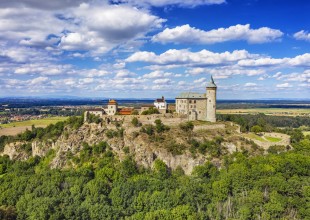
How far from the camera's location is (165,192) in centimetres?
5391

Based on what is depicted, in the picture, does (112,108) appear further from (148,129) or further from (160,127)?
(160,127)

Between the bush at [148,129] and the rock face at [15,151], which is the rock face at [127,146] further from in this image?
the rock face at [15,151]

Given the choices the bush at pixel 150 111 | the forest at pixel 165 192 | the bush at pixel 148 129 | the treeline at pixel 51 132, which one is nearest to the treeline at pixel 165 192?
the forest at pixel 165 192

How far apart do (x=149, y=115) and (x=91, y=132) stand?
15.3 m

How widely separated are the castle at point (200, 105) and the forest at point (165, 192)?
1834 centimetres

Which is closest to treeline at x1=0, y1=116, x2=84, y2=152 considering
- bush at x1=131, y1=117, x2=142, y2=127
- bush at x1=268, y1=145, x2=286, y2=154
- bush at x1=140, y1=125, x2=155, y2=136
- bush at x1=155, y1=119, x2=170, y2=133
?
bush at x1=131, y1=117, x2=142, y2=127

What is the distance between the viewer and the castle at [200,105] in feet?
284

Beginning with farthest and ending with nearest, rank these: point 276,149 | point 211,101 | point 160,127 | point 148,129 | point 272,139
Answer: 1. point 211,101
2. point 272,139
3. point 160,127
4. point 148,129
5. point 276,149

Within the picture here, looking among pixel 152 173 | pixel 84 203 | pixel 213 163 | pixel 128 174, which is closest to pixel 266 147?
pixel 213 163

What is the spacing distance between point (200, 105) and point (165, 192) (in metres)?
38.2

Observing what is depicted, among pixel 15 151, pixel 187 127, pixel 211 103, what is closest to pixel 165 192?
pixel 187 127

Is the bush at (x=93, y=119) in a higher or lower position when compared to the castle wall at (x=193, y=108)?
lower

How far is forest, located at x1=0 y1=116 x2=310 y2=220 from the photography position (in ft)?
160

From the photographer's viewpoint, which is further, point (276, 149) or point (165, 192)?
point (276, 149)
